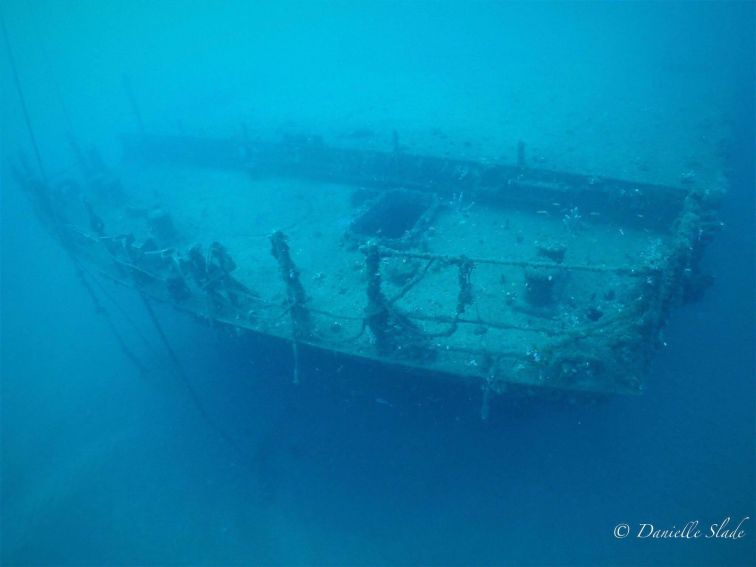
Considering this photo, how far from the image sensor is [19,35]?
334ft

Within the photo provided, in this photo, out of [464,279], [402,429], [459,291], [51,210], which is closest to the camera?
[464,279]

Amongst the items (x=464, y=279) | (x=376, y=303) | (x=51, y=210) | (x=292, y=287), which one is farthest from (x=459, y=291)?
(x=51, y=210)

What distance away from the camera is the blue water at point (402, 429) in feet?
25.0

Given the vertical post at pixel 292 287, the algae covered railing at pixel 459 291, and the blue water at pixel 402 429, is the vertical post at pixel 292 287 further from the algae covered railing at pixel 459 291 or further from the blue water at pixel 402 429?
the blue water at pixel 402 429

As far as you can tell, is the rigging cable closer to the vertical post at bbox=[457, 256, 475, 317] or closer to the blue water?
the blue water

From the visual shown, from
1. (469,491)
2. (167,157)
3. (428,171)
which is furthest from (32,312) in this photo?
(469,491)

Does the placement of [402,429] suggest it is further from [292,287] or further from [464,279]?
[464,279]

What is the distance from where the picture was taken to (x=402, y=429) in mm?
9016

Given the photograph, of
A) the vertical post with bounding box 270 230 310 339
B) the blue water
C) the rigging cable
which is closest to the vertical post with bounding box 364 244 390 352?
the blue water

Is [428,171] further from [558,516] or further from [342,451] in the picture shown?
[558,516]

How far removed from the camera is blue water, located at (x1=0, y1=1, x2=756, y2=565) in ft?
25.0

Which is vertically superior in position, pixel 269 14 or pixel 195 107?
pixel 269 14

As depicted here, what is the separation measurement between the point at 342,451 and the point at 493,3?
1655 inches

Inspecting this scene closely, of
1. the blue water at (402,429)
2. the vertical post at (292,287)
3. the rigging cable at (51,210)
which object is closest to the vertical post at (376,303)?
the blue water at (402,429)
